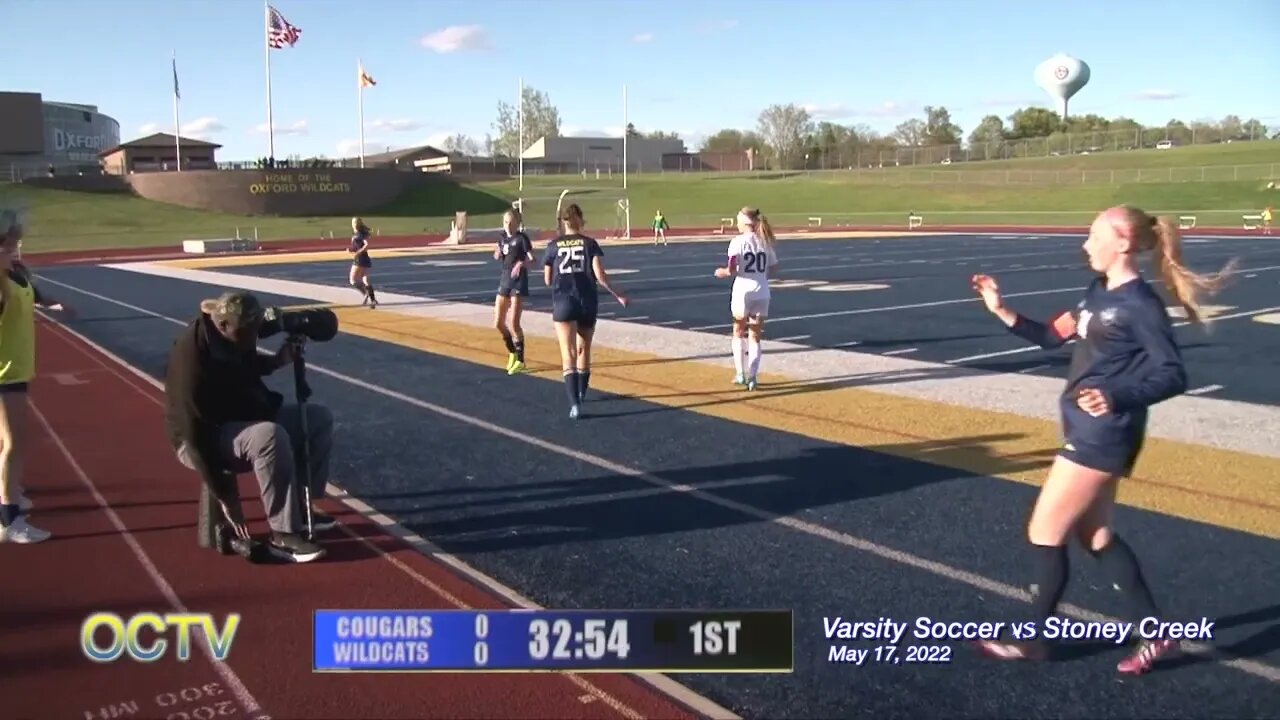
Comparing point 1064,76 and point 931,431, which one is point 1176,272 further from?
point 1064,76

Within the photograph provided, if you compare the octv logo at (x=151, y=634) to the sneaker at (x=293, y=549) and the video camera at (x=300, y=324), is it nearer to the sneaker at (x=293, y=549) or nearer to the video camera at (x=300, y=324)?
the sneaker at (x=293, y=549)

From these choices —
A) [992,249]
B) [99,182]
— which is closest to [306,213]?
[99,182]

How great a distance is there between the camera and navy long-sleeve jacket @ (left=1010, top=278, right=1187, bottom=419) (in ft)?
12.1

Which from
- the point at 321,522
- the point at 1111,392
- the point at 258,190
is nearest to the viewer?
the point at 1111,392

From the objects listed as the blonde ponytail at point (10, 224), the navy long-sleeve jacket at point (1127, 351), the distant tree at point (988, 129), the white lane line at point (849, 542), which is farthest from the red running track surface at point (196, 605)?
the distant tree at point (988, 129)

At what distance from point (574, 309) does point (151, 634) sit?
4.80 meters


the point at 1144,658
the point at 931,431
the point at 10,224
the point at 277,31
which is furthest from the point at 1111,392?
the point at 277,31

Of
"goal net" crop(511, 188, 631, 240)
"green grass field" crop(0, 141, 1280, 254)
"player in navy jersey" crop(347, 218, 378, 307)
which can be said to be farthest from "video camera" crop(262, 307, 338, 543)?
"goal net" crop(511, 188, 631, 240)

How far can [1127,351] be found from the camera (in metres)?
3.80

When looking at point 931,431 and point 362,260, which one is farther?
point 362,260

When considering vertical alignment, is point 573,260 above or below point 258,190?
below

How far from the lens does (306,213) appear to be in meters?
63.5

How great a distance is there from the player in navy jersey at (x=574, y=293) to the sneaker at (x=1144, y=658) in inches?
213

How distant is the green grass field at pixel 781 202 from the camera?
56594 millimetres
